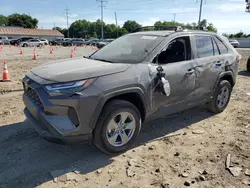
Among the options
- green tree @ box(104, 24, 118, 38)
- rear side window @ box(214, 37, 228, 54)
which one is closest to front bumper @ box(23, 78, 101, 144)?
rear side window @ box(214, 37, 228, 54)

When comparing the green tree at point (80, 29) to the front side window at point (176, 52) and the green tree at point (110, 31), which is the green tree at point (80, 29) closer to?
the green tree at point (110, 31)

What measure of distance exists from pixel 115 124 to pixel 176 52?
1783 millimetres

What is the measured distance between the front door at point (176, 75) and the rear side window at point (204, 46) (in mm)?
291

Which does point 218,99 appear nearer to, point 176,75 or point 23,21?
point 176,75

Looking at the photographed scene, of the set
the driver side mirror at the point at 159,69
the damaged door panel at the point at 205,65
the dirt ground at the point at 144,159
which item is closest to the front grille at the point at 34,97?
the dirt ground at the point at 144,159

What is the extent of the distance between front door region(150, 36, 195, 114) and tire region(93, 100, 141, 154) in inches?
17.7

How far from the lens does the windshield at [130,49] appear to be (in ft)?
12.3

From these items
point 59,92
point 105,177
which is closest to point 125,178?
point 105,177

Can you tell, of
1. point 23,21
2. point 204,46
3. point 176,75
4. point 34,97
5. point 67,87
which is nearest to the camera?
point 67,87

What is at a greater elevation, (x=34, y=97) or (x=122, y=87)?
(x=122, y=87)

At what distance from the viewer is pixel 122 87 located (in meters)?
3.24

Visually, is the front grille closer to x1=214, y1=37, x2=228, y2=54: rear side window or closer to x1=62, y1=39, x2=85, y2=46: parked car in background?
x1=214, y1=37, x2=228, y2=54: rear side window

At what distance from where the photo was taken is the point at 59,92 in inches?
115

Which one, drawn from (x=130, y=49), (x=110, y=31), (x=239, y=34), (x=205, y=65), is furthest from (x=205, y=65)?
(x=110, y=31)
